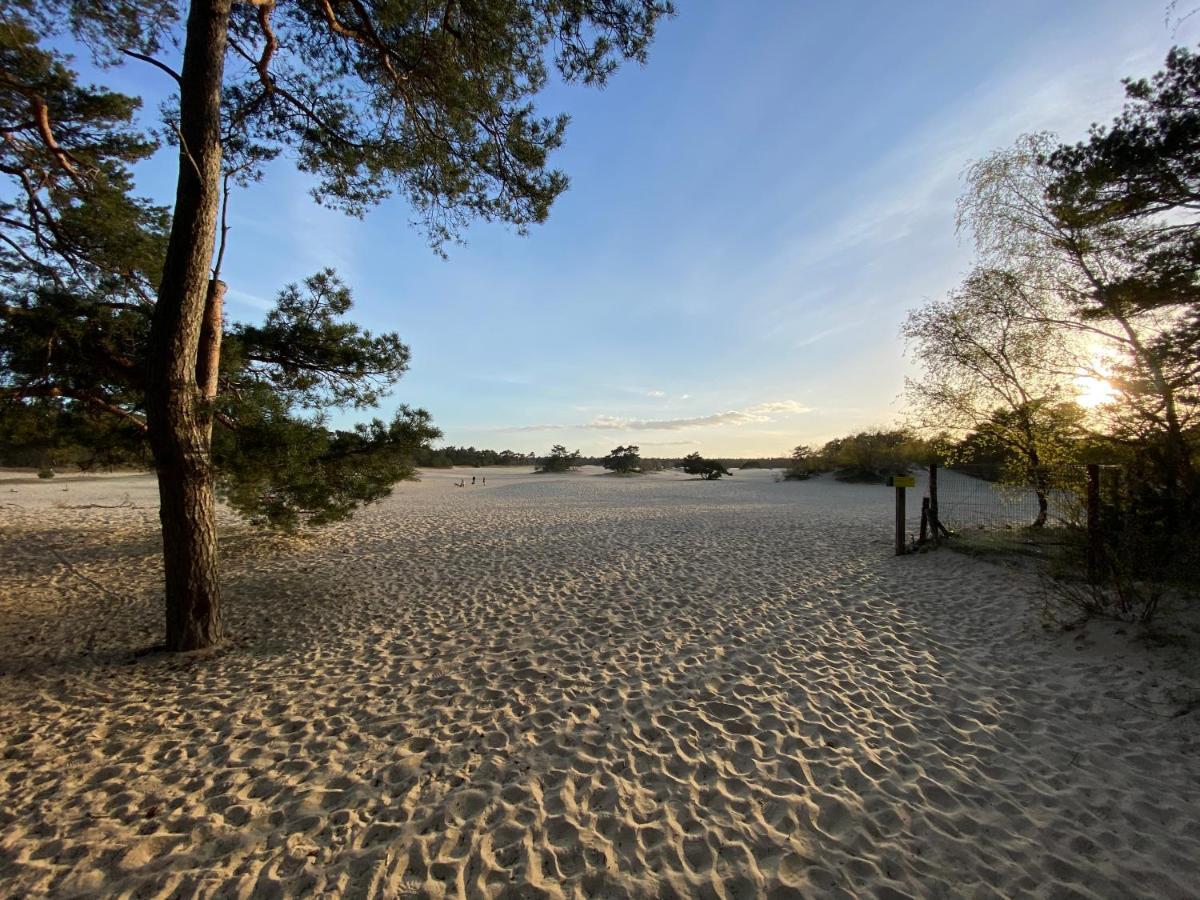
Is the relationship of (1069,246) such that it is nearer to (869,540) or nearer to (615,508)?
A: (869,540)

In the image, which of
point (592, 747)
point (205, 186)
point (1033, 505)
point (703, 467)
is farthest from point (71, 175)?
point (703, 467)

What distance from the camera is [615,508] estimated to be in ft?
62.8

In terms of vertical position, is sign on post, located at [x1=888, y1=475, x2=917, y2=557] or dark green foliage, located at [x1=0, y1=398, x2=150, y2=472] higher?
dark green foliage, located at [x1=0, y1=398, x2=150, y2=472]

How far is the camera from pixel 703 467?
4038 cm

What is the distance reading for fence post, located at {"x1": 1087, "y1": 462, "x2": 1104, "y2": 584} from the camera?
5.84m

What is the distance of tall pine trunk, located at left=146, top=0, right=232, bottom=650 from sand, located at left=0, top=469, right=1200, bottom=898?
164cm

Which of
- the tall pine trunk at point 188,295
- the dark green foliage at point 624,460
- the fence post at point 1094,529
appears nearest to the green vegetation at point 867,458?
the dark green foliage at point 624,460

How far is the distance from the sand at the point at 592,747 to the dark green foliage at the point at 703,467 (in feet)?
106

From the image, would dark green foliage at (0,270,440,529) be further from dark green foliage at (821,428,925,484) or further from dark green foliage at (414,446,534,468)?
dark green foliage at (414,446,534,468)

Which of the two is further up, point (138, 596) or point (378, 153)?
point (378, 153)

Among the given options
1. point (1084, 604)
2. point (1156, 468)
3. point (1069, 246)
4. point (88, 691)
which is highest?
point (1069, 246)

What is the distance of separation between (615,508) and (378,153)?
14.6 m

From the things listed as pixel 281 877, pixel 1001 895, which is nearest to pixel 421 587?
pixel 281 877

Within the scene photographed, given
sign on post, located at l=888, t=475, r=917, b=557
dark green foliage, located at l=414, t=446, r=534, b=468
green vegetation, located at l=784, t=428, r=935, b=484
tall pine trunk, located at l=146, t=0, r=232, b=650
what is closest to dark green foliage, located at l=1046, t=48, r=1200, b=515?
Result: sign on post, located at l=888, t=475, r=917, b=557
